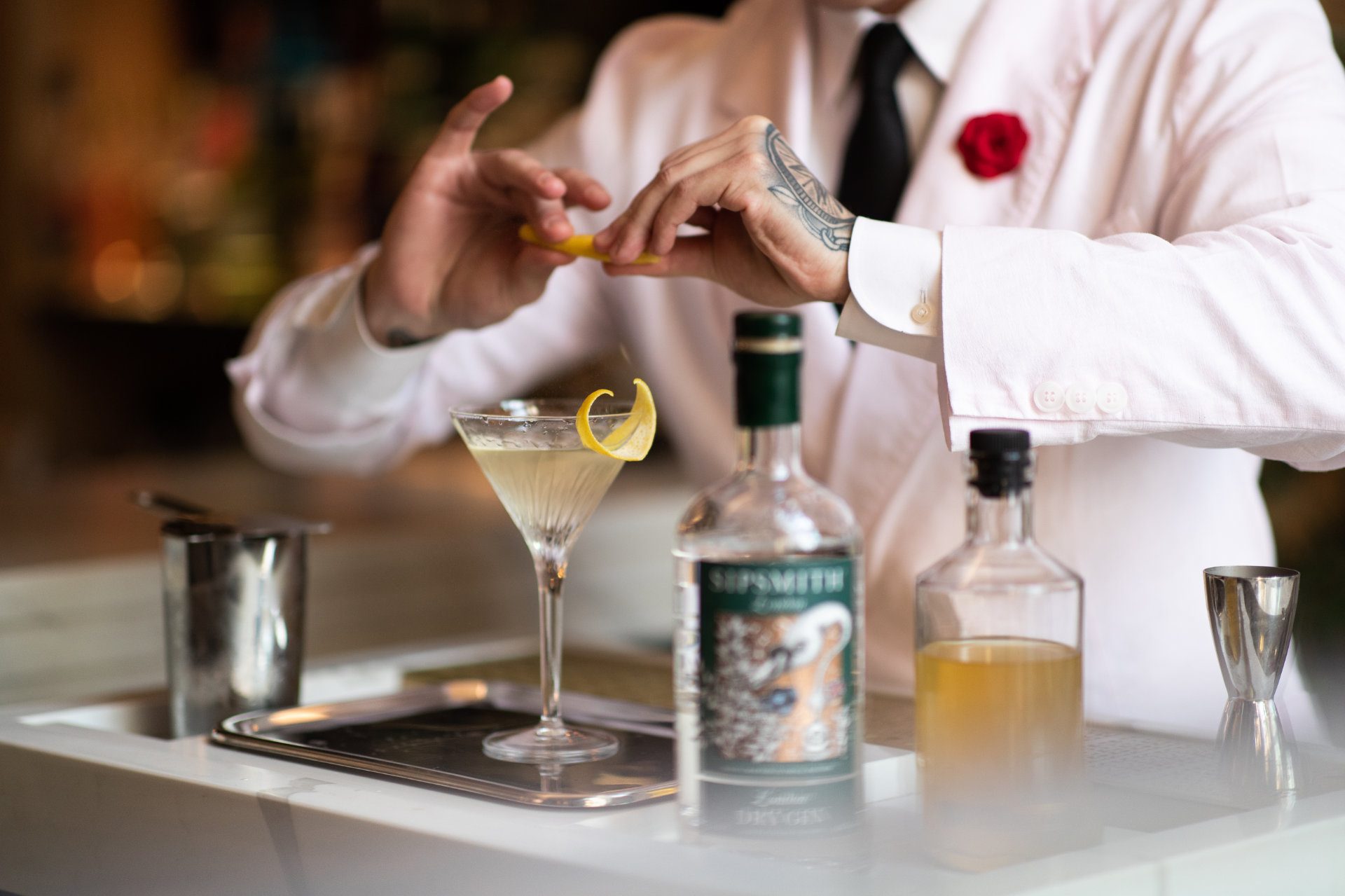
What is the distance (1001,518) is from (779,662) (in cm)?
14

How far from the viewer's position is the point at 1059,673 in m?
0.81

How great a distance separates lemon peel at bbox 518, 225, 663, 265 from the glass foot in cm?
34

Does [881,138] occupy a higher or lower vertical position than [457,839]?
higher

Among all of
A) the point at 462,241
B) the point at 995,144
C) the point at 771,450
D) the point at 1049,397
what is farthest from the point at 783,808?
the point at 995,144

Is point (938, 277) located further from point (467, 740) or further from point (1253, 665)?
point (467, 740)

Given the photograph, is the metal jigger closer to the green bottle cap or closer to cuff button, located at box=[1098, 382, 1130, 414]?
cuff button, located at box=[1098, 382, 1130, 414]

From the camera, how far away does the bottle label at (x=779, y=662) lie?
775mm

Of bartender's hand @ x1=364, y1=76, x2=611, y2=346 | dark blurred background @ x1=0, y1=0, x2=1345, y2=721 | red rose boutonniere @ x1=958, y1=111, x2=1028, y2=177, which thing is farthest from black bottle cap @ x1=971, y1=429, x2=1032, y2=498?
dark blurred background @ x1=0, y1=0, x2=1345, y2=721

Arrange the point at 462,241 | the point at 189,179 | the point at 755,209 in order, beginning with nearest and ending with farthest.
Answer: the point at 755,209
the point at 462,241
the point at 189,179

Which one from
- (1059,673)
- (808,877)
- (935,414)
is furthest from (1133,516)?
(808,877)

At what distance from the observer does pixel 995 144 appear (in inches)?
58.2

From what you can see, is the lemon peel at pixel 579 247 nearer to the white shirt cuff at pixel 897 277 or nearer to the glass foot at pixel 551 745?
the white shirt cuff at pixel 897 277

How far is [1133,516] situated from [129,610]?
1.58 metres

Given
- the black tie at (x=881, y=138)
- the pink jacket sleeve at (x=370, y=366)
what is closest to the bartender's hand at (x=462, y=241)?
the pink jacket sleeve at (x=370, y=366)
